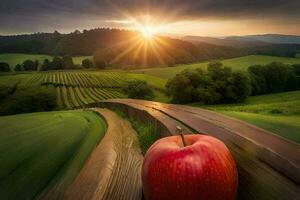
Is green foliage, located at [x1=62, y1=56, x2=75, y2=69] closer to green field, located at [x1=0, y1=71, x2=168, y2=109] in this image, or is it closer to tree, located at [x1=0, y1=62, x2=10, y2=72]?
tree, located at [x1=0, y1=62, x2=10, y2=72]

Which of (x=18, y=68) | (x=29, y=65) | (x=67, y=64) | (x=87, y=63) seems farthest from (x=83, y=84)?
(x=18, y=68)

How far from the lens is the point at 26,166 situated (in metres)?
4.89

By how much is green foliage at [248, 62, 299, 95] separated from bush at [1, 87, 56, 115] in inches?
1664

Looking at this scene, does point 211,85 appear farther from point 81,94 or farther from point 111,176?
point 111,176

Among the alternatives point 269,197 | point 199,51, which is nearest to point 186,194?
point 269,197

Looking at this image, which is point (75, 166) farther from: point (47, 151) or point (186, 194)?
point (186, 194)

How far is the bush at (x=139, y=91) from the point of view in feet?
256

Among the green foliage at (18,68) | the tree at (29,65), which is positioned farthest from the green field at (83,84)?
the tree at (29,65)

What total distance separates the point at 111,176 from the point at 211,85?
201ft

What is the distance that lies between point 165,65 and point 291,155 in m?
125

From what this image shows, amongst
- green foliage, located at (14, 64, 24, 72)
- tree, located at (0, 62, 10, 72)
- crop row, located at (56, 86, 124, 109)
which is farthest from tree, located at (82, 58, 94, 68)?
crop row, located at (56, 86, 124, 109)

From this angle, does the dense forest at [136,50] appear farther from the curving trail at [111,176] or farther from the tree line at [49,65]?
the curving trail at [111,176]

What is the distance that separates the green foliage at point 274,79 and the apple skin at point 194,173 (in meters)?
71.6

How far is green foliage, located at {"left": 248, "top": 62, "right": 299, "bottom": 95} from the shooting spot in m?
70.8
